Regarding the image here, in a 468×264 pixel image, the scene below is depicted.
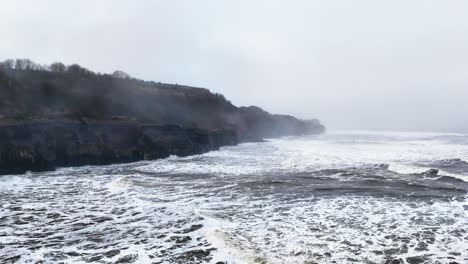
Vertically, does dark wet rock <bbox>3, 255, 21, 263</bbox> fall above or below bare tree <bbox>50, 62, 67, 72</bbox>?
below

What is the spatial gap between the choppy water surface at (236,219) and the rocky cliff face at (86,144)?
11.4 ft

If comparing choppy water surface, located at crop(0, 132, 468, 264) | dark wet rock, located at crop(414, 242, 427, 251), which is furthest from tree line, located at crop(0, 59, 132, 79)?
dark wet rock, located at crop(414, 242, 427, 251)

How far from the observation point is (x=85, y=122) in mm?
35031

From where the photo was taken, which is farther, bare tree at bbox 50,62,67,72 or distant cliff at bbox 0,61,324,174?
bare tree at bbox 50,62,67,72

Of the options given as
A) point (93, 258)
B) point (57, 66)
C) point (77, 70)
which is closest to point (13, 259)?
point (93, 258)

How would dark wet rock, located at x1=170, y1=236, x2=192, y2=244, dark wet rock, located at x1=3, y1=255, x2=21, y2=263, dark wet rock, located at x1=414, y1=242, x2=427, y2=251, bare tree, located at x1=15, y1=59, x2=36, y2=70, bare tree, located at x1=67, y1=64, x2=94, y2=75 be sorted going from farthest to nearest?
bare tree, located at x1=15, y1=59, x2=36, y2=70, bare tree, located at x1=67, y1=64, x2=94, y2=75, dark wet rock, located at x1=170, y1=236, x2=192, y2=244, dark wet rock, located at x1=414, y1=242, x2=427, y2=251, dark wet rock, located at x1=3, y1=255, x2=21, y2=263

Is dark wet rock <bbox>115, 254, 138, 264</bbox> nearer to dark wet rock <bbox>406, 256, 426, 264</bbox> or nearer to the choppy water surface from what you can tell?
the choppy water surface

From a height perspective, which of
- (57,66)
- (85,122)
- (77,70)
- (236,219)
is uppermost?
(57,66)

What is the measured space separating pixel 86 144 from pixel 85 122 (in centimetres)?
265

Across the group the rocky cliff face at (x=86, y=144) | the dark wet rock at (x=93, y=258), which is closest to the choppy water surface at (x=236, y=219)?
the dark wet rock at (x=93, y=258)

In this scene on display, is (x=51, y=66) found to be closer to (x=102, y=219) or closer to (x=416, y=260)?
(x=102, y=219)

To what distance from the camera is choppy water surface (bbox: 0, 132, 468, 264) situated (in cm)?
1040

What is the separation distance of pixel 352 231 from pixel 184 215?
648 cm

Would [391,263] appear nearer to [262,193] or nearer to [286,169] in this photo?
[262,193]
